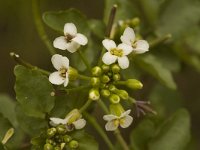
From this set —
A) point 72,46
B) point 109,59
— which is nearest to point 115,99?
point 109,59

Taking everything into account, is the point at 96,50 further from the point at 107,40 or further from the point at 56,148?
the point at 56,148

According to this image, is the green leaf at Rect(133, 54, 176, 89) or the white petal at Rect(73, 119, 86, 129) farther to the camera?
the green leaf at Rect(133, 54, 176, 89)

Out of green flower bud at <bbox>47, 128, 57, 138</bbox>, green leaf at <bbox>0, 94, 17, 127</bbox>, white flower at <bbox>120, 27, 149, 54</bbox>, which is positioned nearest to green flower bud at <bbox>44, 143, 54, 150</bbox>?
green flower bud at <bbox>47, 128, 57, 138</bbox>

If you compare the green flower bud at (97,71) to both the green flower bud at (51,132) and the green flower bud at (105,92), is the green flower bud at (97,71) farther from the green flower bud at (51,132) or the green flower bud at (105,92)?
the green flower bud at (51,132)

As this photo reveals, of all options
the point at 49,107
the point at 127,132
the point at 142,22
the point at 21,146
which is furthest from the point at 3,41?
the point at 49,107

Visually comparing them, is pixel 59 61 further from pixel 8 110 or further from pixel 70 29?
pixel 8 110

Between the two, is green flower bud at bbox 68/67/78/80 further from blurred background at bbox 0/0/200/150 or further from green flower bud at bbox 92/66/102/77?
blurred background at bbox 0/0/200/150
